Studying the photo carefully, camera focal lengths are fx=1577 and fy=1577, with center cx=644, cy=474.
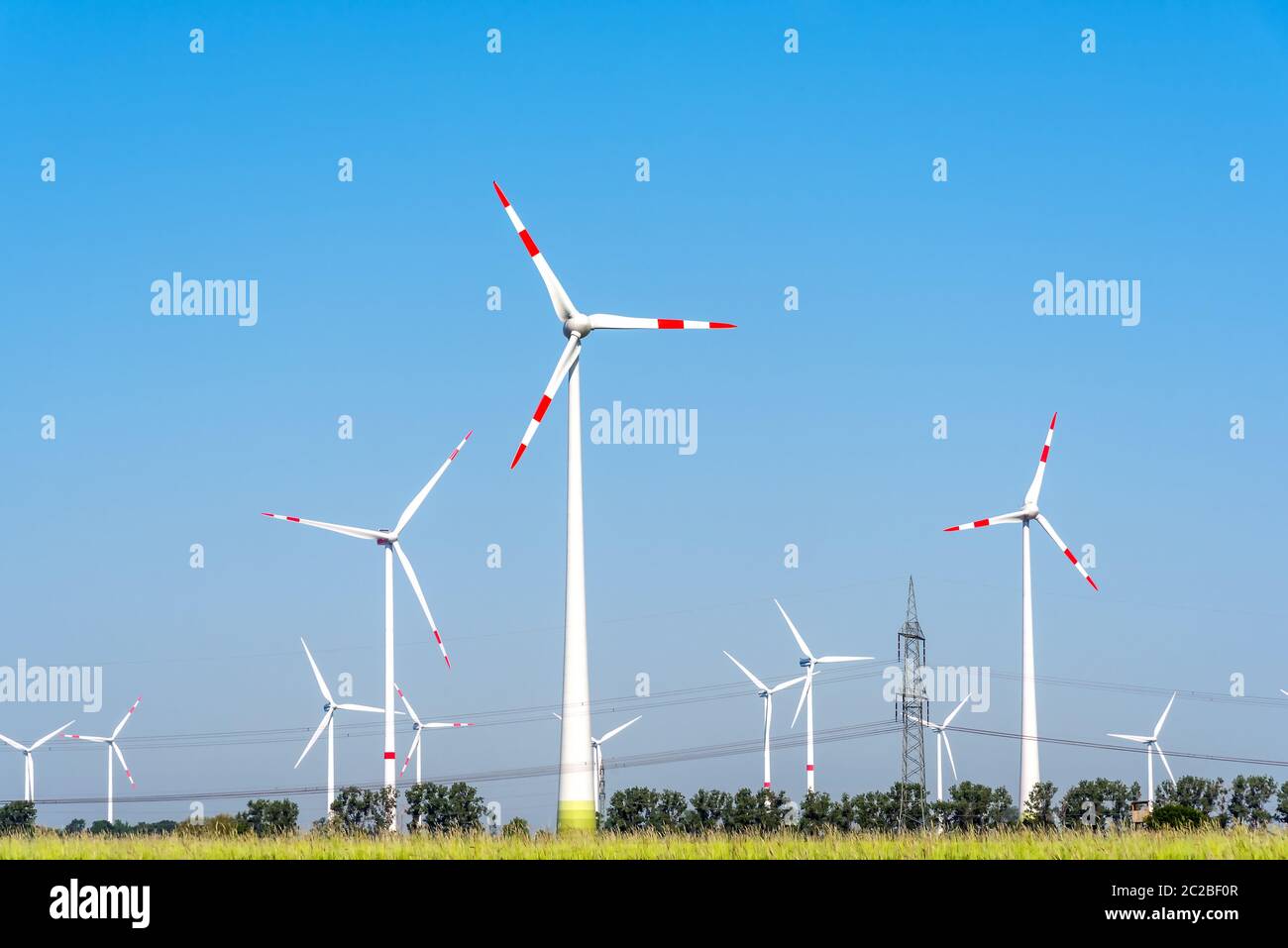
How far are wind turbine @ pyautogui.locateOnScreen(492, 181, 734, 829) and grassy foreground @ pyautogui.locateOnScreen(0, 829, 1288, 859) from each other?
74.5 ft

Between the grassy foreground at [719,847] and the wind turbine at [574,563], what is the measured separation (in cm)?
2272

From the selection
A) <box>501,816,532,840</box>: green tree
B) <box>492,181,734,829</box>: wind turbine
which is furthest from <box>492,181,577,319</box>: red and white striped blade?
<box>501,816,532,840</box>: green tree

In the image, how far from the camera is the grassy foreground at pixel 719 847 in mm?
38219

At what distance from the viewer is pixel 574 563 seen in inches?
2938

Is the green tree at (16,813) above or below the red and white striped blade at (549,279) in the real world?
below

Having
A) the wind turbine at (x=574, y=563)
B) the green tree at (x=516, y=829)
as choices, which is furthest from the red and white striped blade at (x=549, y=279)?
the green tree at (x=516, y=829)

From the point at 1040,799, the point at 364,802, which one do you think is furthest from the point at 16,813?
the point at 1040,799

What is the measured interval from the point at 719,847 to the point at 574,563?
34.7m

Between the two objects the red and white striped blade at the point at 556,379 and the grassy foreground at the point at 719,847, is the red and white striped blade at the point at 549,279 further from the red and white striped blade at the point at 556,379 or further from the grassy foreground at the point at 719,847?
the grassy foreground at the point at 719,847

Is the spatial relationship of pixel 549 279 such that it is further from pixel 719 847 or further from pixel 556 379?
pixel 719 847
